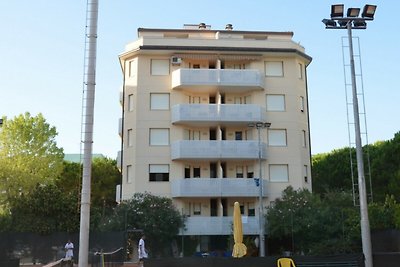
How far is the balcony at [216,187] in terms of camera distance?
4128cm

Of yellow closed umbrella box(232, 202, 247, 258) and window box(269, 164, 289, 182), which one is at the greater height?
window box(269, 164, 289, 182)

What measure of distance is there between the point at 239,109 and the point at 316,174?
1926cm

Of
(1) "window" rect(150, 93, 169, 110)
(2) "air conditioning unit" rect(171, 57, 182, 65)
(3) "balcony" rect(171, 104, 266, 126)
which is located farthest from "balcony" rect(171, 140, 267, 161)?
(2) "air conditioning unit" rect(171, 57, 182, 65)

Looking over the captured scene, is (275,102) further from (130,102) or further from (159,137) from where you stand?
(130,102)

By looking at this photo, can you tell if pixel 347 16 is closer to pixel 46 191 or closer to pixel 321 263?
pixel 321 263

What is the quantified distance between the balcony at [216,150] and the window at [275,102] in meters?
4.23

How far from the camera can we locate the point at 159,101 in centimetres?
4453

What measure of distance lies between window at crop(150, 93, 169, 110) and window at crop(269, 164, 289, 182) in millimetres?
10083

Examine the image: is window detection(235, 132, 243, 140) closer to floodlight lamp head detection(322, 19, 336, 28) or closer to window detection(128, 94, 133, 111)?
window detection(128, 94, 133, 111)

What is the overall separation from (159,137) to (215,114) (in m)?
5.01

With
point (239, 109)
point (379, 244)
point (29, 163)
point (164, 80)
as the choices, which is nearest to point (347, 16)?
point (379, 244)

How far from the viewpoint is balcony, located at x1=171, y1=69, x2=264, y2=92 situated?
43.5 metres

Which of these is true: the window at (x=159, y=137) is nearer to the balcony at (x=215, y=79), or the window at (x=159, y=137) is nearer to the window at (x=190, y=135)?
the window at (x=190, y=135)

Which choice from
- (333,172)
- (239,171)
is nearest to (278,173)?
(239,171)
